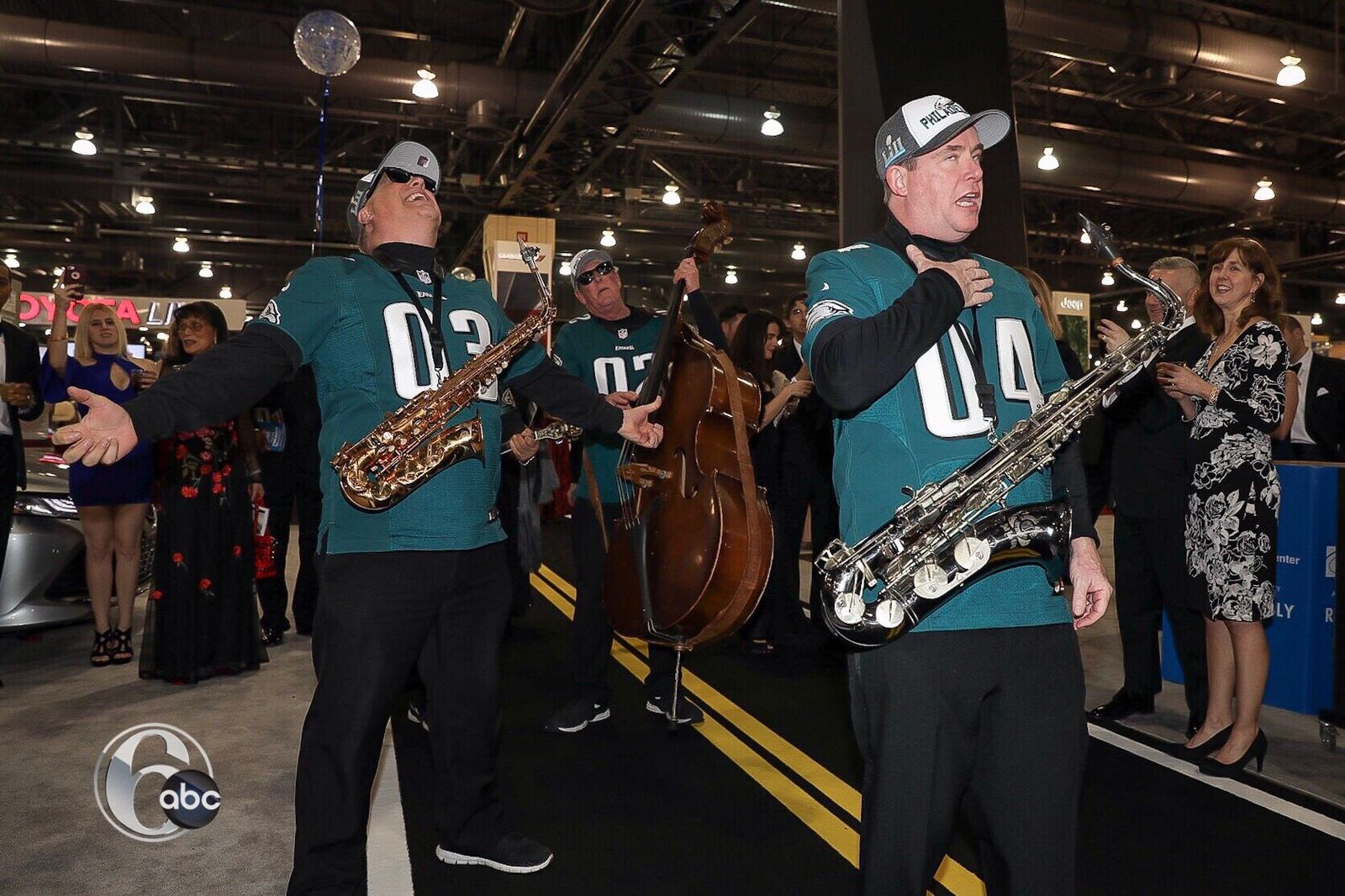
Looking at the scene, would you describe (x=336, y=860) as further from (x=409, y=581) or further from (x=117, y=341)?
(x=117, y=341)

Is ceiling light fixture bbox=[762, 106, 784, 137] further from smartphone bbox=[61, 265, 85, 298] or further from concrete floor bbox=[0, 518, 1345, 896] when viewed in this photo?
smartphone bbox=[61, 265, 85, 298]

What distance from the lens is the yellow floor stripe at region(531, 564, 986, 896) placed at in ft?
10.1

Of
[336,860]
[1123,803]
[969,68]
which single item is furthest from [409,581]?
[969,68]

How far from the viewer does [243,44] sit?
10.9 m

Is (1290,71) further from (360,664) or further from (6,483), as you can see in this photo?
(6,483)

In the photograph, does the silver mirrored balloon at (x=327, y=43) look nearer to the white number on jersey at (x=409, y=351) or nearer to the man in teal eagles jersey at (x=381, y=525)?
the man in teal eagles jersey at (x=381, y=525)

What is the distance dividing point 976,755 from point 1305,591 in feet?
12.5

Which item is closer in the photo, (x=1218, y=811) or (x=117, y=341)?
(x=1218, y=811)

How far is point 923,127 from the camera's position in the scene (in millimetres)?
1938

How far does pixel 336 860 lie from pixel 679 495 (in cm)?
165

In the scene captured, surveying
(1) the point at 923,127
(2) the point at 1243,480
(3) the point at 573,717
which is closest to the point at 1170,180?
(2) the point at 1243,480

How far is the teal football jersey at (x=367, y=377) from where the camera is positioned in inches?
101

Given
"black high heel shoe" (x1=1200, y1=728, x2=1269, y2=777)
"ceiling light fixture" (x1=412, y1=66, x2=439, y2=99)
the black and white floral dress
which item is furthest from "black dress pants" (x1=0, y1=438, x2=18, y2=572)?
"ceiling light fixture" (x1=412, y1=66, x2=439, y2=99)

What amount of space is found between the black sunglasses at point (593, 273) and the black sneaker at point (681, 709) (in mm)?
Answer: 1957
